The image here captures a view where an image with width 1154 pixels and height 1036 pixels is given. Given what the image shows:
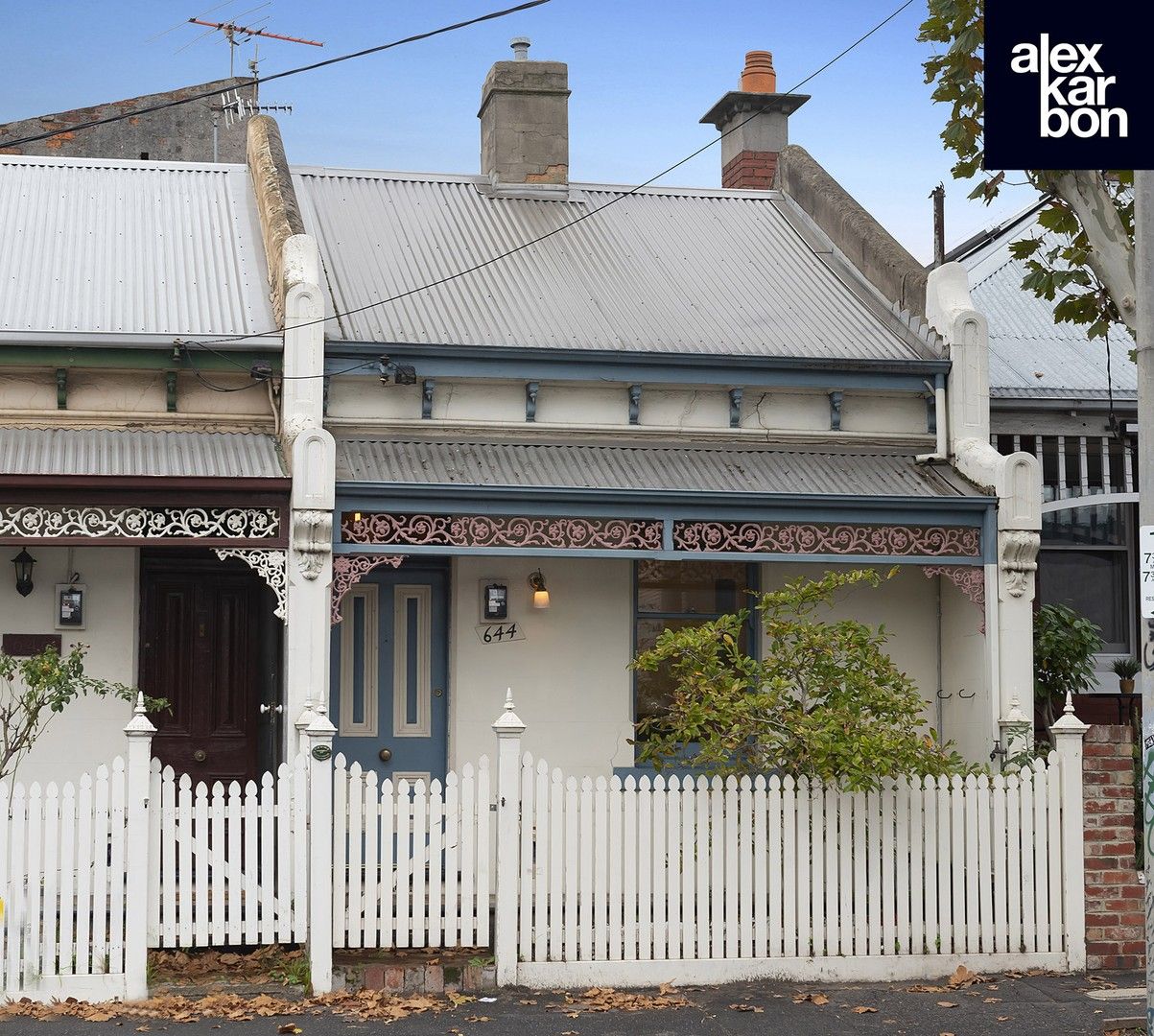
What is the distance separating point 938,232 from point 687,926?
7.75 m

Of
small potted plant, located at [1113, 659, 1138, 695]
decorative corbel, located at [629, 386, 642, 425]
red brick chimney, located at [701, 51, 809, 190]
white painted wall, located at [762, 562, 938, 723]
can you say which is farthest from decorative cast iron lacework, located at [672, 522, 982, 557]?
red brick chimney, located at [701, 51, 809, 190]

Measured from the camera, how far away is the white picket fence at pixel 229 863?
9453 mm

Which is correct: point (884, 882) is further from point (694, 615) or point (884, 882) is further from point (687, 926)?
point (694, 615)

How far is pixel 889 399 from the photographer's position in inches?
534

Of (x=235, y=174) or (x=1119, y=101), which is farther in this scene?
(x=235, y=174)

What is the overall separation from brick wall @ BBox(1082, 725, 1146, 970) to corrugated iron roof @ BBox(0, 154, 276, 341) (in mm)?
6981

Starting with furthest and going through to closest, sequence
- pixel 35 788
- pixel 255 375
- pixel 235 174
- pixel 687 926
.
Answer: pixel 235 174
pixel 255 375
pixel 687 926
pixel 35 788

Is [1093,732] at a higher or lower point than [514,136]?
lower

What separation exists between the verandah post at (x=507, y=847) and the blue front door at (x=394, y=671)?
319 cm

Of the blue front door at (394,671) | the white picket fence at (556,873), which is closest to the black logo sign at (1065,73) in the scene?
the white picket fence at (556,873)

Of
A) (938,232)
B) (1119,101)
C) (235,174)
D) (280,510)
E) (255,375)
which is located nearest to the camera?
(1119,101)

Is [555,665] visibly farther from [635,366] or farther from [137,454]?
[137,454]

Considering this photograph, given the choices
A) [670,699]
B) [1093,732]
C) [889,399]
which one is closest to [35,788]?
[670,699]

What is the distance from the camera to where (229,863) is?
31.1ft
